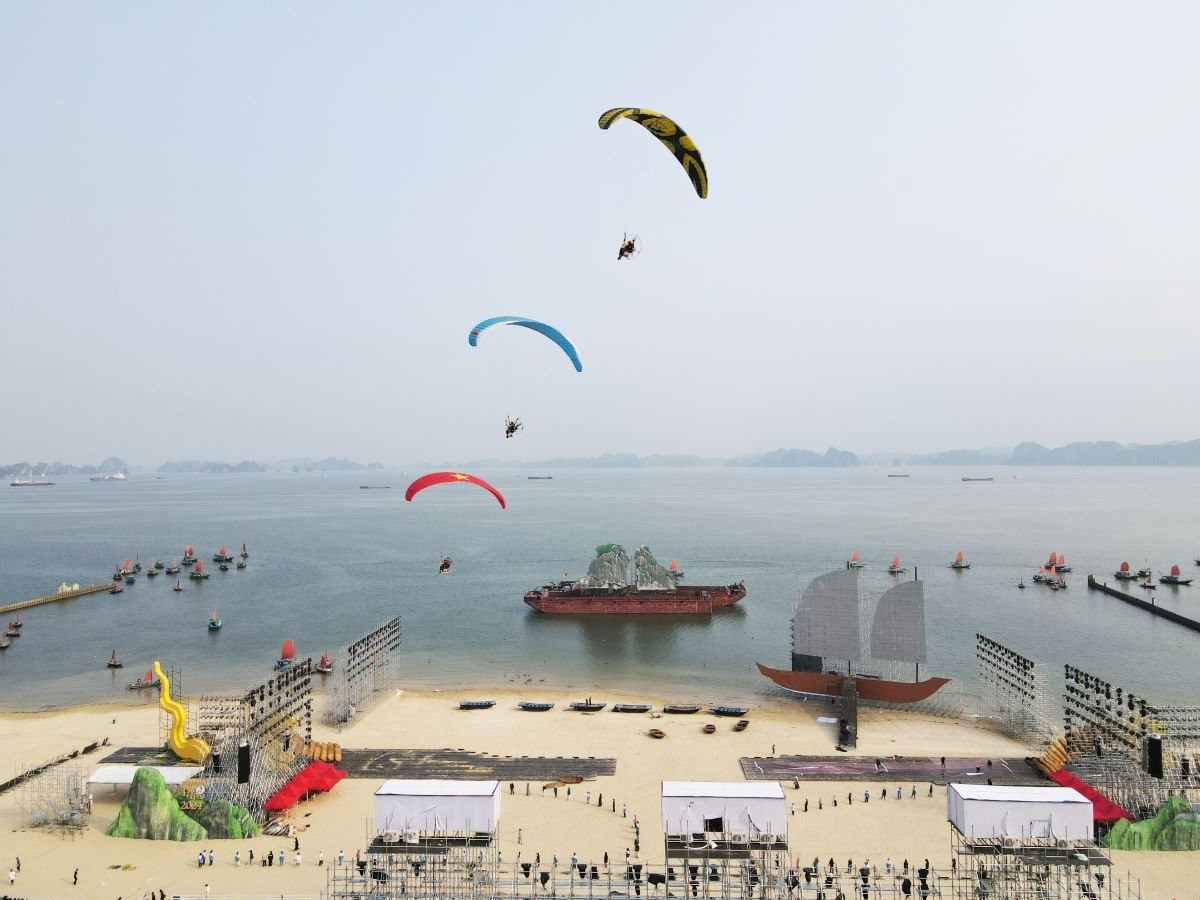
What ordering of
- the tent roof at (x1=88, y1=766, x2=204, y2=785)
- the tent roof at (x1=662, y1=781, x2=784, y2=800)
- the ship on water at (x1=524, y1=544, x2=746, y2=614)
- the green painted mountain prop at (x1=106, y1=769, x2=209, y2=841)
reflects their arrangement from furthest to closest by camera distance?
the ship on water at (x1=524, y1=544, x2=746, y2=614)
the tent roof at (x1=88, y1=766, x2=204, y2=785)
the green painted mountain prop at (x1=106, y1=769, x2=209, y2=841)
the tent roof at (x1=662, y1=781, x2=784, y2=800)

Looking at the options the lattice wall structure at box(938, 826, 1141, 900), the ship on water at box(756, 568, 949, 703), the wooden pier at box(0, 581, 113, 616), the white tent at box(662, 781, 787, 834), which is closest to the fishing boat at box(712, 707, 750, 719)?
the ship on water at box(756, 568, 949, 703)

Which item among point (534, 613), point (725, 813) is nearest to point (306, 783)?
point (725, 813)

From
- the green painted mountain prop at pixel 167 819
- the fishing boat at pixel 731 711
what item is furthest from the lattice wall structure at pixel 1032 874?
the green painted mountain prop at pixel 167 819

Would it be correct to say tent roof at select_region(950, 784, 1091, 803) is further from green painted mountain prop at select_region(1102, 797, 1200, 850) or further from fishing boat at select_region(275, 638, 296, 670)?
fishing boat at select_region(275, 638, 296, 670)

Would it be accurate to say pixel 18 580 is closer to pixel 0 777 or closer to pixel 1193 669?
pixel 0 777

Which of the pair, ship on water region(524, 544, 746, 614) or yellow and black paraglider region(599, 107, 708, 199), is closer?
yellow and black paraglider region(599, 107, 708, 199)

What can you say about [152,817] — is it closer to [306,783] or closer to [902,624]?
[306,783]

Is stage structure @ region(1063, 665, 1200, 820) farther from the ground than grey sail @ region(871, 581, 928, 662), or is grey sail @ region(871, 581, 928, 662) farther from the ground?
grey sail @ region(871, 581, 928, 662)
